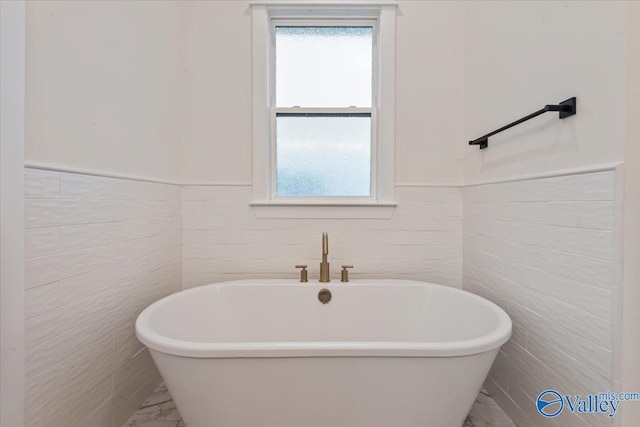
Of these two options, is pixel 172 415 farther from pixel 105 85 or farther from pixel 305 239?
pixel 105 85

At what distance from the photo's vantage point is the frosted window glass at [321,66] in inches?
71.7

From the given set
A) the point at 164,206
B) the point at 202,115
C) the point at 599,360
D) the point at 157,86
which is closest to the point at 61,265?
the point at 164,206

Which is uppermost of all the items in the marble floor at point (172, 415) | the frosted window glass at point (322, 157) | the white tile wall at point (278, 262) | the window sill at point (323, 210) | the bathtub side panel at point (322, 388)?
the frosted window glass at point (322, 157)

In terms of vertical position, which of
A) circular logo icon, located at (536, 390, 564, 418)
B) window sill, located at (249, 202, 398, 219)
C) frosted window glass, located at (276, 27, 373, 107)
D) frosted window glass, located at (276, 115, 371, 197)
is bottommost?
circular logo icon, located at (536, 390, 564, 418)

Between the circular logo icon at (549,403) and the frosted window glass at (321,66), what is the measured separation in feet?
5.30

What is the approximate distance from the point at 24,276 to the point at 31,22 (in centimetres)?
73

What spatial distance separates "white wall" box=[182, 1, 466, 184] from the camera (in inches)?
67.4

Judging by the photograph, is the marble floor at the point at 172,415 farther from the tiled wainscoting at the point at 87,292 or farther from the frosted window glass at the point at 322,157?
the frosted window glass at the point at 322,157

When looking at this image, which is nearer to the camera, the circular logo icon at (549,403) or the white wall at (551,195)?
the white wall at (551,195)

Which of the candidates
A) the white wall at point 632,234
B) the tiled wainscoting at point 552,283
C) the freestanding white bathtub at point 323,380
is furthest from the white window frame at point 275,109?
the white wall at point 632,234

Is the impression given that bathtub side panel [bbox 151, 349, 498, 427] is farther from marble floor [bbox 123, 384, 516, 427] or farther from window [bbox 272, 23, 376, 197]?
window [bbox 272, 23, 376, 197]

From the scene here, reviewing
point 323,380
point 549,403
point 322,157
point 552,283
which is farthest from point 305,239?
point 549,403

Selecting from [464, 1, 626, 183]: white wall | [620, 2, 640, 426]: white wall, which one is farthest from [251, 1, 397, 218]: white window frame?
[620, 2, 640, 426]: white wall

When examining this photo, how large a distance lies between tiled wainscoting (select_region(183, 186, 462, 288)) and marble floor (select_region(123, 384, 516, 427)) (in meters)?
0.60
